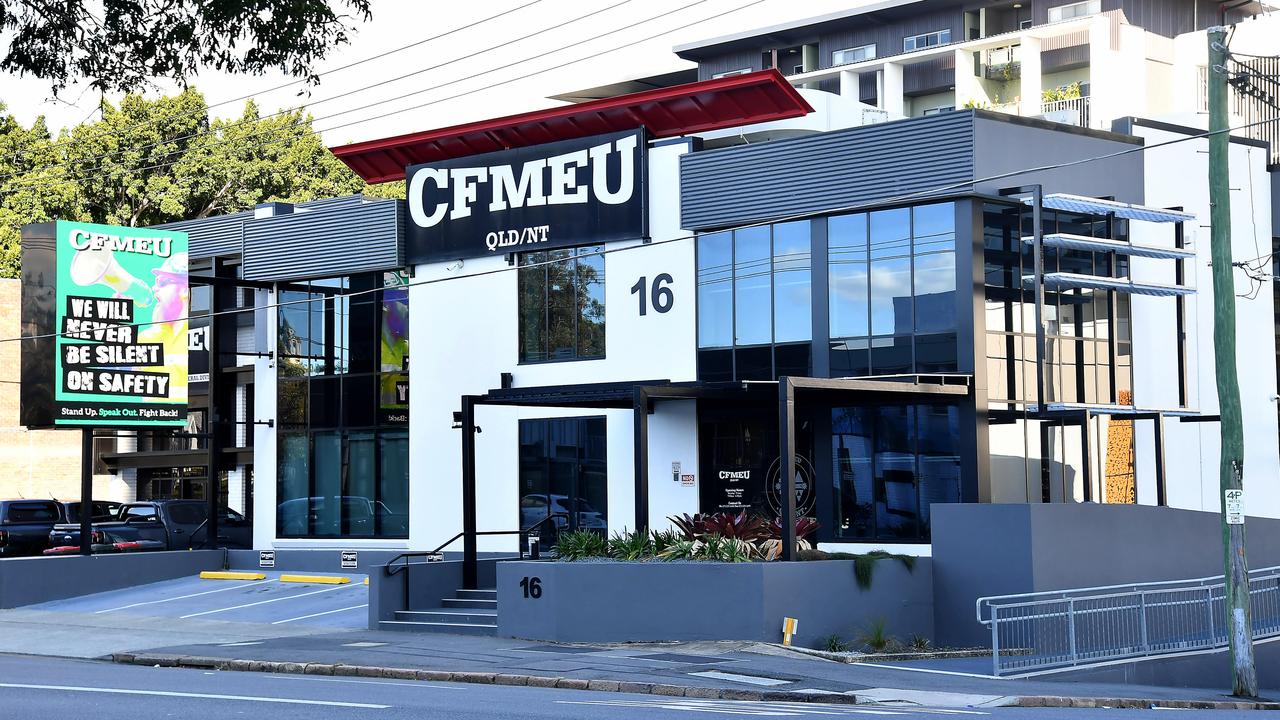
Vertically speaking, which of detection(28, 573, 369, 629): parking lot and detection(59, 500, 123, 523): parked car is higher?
detection(59, 500, 123, 523): parked car

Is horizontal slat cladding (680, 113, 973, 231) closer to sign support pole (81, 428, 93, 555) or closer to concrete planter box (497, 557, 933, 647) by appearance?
concrete planter box (497, 557, 933, 647)

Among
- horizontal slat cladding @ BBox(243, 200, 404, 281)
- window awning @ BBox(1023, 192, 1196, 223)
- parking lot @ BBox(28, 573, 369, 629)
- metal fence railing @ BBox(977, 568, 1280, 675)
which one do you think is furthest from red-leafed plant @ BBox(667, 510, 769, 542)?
horizontal slat cladding @ BBox(243, 200, 404, 281)

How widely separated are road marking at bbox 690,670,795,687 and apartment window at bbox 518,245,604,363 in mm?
12216

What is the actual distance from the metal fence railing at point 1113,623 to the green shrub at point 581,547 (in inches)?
231

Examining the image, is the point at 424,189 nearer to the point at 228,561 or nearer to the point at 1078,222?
the point at 228,561

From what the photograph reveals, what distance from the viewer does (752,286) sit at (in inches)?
1130

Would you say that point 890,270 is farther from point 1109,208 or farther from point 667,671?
point 667,671

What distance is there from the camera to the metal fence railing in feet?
68.7

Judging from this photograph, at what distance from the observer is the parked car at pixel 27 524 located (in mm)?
38188

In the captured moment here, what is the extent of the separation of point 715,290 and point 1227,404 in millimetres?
11006

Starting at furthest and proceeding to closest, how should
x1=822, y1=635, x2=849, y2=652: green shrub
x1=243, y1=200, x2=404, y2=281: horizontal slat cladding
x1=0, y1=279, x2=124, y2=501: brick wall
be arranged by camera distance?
x1=0, y1=279, x2=124, y2=501: brick wall → x1=243, y1=200, x2=404, y2=281: horizontal slat cladding → x1=822, y1=635, x2=849, y2=652: green shrub

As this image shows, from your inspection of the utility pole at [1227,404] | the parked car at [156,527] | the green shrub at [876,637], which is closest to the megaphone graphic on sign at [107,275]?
the parked car at [156,527]

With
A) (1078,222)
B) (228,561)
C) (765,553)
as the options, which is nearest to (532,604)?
(765,553)

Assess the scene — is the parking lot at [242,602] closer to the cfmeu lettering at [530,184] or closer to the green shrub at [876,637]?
the cfmeu lettering at [530,184]
